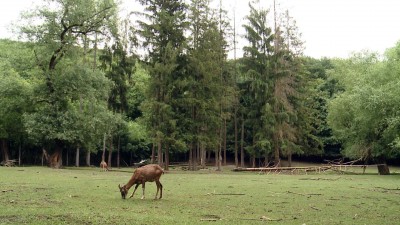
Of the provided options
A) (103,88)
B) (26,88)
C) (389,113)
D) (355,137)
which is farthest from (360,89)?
(26,88)

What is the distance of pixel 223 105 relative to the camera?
43.1 metres

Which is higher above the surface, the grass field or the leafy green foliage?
the leafy green foliage

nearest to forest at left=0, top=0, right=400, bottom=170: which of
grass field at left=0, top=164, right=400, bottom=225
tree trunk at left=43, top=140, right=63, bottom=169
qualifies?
tree trunk at left=43, top=140, right=63, bottom=169

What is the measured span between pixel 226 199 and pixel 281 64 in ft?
106

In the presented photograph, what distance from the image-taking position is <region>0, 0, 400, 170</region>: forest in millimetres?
35094

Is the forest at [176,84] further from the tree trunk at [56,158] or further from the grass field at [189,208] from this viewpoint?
the grass field at [189,208]

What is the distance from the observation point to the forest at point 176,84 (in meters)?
35.1

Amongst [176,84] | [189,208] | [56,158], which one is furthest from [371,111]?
[56,158]

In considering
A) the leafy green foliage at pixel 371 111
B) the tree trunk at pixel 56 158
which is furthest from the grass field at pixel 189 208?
the tree trunk at pixel 56 158

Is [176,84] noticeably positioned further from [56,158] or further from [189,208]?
[189,208]

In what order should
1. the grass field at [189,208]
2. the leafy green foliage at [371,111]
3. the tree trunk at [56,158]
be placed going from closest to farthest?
the grass field at [189,208] < the leafy green foliage at [371,111] < the tree trunk at [56,158]

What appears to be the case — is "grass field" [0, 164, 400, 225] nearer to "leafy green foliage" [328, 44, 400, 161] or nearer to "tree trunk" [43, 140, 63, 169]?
"leafy green foliage" [328, 44, 400, 161]

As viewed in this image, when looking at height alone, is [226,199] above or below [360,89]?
below

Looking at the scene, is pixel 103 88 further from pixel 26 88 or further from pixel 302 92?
pixel 302 92
